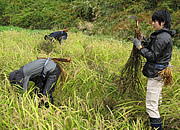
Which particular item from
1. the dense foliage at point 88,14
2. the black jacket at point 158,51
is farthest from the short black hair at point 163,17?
the dense foliage at point 88,14

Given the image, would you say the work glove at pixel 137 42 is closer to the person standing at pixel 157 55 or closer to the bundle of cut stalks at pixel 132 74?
the person standing at pixel 157 55

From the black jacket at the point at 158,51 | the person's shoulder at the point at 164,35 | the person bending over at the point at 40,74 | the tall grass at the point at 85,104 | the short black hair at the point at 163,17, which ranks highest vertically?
the short black hair at the point at 163,17

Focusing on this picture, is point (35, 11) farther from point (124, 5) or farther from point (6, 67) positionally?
point (6, 67)

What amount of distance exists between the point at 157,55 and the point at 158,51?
0.16 feet

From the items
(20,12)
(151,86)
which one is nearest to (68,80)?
(151,86)

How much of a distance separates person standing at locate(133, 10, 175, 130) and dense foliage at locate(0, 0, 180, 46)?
413cm

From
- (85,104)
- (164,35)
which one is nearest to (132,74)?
(164,35)

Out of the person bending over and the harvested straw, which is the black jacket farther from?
the person bending over

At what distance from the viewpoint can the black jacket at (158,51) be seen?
2236 millimetres

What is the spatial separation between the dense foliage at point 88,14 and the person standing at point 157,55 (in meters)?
4.13

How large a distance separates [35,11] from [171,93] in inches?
440

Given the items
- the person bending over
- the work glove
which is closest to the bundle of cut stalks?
the work glove

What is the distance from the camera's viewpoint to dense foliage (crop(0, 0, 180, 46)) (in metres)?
8.09

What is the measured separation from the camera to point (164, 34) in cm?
226
